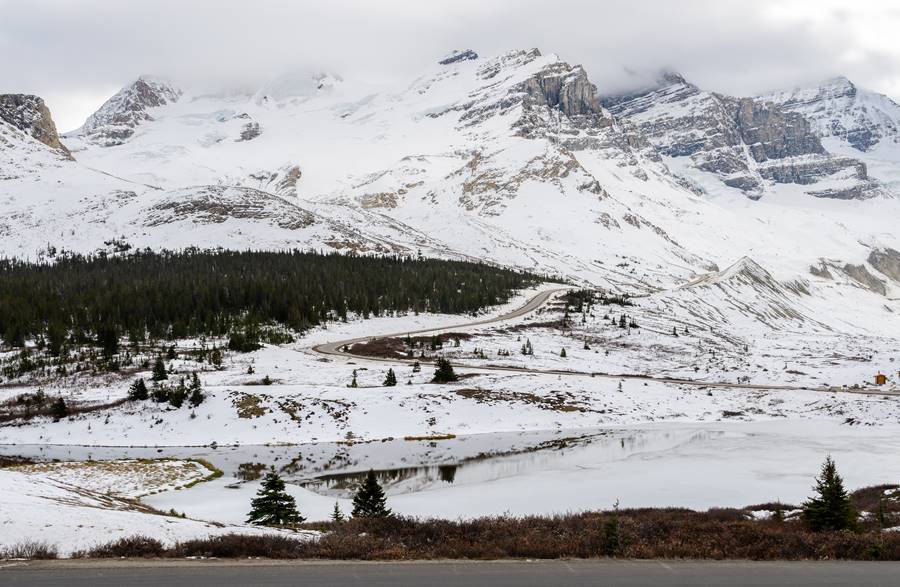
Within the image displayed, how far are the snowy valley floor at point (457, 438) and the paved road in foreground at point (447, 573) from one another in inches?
101

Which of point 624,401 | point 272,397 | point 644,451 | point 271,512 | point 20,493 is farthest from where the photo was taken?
point 624,401

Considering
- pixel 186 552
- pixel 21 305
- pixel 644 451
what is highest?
pixel 21 305

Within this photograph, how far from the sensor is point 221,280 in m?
139

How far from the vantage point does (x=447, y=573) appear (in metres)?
15.2

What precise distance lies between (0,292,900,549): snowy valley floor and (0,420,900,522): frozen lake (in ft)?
0.62

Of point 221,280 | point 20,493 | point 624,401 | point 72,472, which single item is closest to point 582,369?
point 624,401

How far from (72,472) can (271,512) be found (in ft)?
63.6

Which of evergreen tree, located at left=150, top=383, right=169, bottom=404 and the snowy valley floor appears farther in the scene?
evergreen tree, located at left=150, top=383, right=169, bottom=404

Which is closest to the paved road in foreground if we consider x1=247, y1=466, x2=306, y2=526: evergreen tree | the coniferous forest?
x1=247, y1=466, x2=306, y2=526: evergreen tree

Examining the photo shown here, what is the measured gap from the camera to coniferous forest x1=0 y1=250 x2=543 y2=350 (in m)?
108

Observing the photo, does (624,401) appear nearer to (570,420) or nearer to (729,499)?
(570,420)

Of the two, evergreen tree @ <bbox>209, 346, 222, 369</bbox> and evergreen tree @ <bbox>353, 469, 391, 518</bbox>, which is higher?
evergreen tree @ <bbox>209, 346, 222, 369</bbox>

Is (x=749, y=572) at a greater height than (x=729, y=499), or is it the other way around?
(x=749, y=572)

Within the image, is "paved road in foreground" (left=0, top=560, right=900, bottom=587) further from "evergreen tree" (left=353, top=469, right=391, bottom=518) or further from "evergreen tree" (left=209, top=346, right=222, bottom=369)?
"evergreen tree" (left=209, top=346, right=222, bottom=369)
